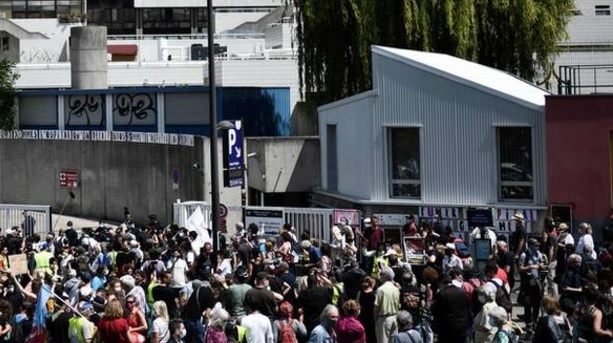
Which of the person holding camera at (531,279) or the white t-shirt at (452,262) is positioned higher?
the white t-shirt at (452,262)

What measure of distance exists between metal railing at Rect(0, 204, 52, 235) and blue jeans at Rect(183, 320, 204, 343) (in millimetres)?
15952

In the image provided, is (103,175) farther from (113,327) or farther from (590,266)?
(113,327)

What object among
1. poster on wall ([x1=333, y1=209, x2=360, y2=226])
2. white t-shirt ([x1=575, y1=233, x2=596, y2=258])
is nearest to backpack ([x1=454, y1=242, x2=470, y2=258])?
white t-shirt ([x1=575, y1=233, x2=596, y2=258])

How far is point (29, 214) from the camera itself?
33.7m

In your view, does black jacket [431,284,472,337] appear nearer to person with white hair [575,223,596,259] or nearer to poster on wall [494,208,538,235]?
person with white hair [575,223,596,259]

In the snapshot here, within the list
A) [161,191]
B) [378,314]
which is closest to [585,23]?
[161,191]

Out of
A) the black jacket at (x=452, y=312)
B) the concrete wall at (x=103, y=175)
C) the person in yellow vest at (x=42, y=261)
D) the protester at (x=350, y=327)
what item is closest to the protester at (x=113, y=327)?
the protester at (x=350, y=327)

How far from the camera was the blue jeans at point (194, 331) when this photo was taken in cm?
1764

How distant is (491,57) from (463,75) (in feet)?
Answer: 34.7

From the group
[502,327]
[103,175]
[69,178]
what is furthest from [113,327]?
[69,178]

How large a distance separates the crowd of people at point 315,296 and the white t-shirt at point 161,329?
2 centimetres

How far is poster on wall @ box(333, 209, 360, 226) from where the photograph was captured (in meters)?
26.4

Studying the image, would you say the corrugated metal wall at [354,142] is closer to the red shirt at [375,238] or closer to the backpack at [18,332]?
the red shirt at [375,238]

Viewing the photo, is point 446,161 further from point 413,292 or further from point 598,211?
point 413,292
